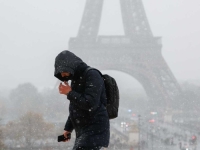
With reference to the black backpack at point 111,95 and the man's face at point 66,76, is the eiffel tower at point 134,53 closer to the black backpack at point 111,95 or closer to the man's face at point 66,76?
the black backpack at point 111,95

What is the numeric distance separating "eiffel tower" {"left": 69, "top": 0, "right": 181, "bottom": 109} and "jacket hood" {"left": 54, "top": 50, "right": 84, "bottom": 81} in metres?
→ 27.4

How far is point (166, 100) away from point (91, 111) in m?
29.4

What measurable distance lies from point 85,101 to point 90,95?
5cm

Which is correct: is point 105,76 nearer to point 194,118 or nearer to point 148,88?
point 148,88

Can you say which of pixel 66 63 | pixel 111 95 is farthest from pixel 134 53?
pixel 66 63

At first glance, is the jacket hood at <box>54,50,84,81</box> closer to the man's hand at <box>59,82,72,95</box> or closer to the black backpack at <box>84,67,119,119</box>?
the man's hand at <box>59,82,72,95</box>

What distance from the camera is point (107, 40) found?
1252 inches

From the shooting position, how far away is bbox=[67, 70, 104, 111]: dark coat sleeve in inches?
79.4

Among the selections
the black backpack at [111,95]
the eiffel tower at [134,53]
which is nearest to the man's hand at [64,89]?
the black backpack at [111,95]

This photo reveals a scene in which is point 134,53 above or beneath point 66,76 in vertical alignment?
above

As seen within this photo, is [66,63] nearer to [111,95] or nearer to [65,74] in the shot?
[65,74]

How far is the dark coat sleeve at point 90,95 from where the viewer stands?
6.61 feet

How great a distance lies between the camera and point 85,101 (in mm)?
2010

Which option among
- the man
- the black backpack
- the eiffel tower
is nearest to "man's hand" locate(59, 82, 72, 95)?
the man
